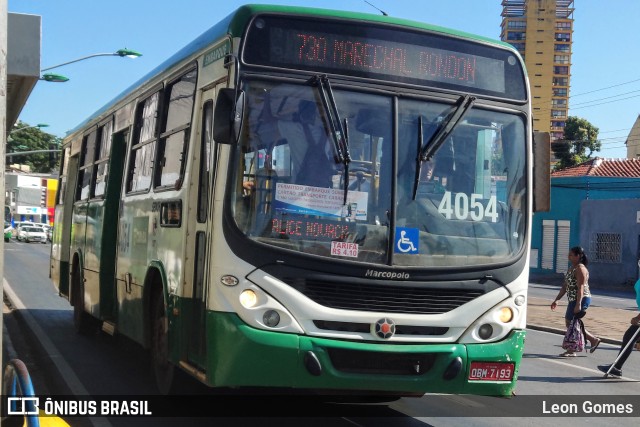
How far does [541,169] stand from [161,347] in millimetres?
3655

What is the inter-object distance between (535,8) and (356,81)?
151160 millimetres

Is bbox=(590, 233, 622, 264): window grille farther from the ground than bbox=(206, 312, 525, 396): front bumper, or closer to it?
farther from the ground

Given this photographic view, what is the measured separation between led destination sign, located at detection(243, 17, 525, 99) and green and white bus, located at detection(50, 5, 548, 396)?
0.04 feet

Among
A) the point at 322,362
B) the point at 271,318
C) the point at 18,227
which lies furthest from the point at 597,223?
the point at 18,227

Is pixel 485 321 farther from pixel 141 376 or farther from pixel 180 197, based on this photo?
pixel 141 376

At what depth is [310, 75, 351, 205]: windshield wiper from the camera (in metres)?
6.67

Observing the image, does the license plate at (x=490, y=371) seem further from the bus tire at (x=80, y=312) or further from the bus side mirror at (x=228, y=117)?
the bus tire at (x=80, y=312)

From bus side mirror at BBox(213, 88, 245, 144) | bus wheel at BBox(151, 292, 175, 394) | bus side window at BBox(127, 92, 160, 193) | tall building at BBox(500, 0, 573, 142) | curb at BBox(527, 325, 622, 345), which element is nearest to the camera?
bus side mirror at BBox(213, 88, 245, 144)

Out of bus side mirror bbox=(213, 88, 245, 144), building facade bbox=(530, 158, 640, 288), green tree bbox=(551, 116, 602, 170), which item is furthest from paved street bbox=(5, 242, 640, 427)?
green tree bbox=(551, 116, 602, 170)

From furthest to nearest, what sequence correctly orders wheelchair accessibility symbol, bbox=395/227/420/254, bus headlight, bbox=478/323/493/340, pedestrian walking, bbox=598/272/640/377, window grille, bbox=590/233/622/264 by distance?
1. window grille, bbox=590/233/622/264
2. pedestrian walking, bbox=598/272/640/377
3. bus headlight, bbox=478/323/493/340
4. wheelchair accessibility symbol, bbox=395/227/420/254

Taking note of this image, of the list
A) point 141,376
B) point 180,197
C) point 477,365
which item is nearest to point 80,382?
point 141,376

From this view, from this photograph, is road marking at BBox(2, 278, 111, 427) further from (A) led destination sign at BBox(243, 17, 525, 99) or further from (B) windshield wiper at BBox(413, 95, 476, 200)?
(B) windshield wiper at BBox(413, 95, 476, 200)

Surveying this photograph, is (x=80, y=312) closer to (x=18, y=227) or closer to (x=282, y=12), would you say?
(x=282, y=12)

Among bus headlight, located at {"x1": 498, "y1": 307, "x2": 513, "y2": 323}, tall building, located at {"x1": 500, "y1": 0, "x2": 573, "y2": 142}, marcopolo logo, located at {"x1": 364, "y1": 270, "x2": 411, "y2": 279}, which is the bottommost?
bus headlight, located at {"x1": 498, "y1": 307, "x2": 513, "y2": 323}
